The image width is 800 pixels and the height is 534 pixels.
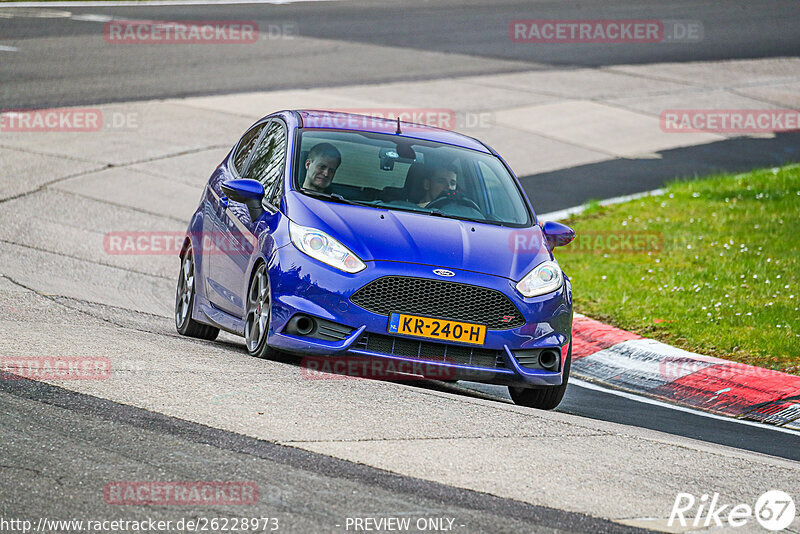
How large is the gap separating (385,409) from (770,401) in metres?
3.34

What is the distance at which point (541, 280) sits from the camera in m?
7.70

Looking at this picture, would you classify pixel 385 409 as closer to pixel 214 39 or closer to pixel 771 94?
pixel 771 94

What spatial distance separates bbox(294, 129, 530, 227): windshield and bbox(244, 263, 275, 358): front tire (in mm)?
707

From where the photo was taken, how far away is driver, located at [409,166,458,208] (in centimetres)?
830

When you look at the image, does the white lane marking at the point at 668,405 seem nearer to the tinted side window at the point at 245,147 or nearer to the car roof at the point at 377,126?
the car roof at the point at 377,126

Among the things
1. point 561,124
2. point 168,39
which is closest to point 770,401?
point 561,124

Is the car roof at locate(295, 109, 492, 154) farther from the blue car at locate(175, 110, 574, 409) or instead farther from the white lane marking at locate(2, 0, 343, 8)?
the white lane marking at locate(2, 0, 343, 8)

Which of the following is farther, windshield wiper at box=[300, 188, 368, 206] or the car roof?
the car roof

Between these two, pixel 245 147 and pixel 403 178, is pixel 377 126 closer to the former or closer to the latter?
pixel 403 178

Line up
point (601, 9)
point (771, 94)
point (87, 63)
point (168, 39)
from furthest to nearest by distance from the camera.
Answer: point (601, 9) < point (168, 39) < point (771, 94) < point (87, 63)

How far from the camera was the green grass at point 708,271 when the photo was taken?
32.6 ft

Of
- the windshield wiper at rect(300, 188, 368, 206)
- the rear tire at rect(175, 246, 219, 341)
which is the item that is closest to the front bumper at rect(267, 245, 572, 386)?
the windshield wiper at rect(300, 188, 368, 206)

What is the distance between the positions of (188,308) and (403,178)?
2.14m

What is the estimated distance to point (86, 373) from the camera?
6.59 m
